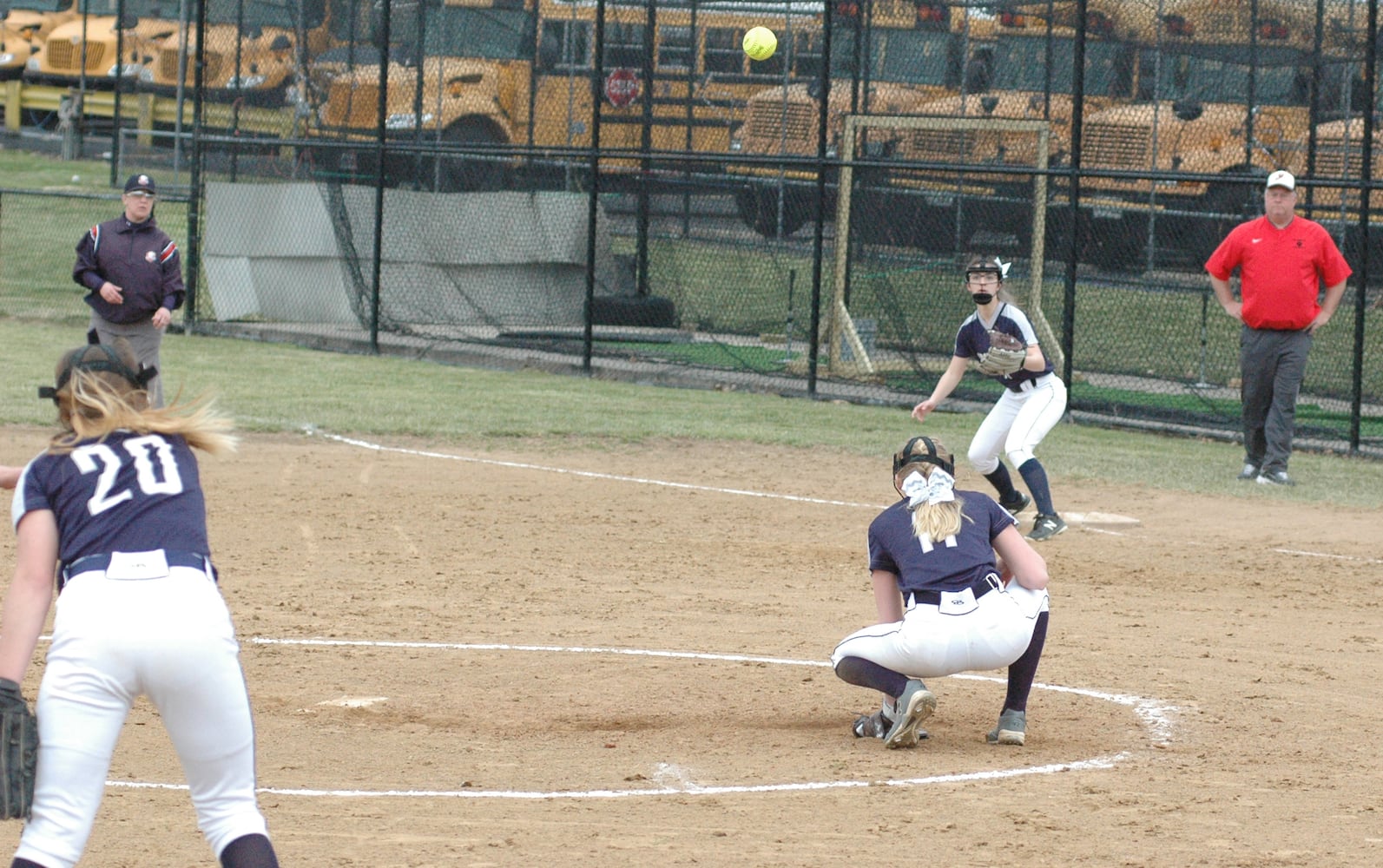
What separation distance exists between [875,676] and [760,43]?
523 inches

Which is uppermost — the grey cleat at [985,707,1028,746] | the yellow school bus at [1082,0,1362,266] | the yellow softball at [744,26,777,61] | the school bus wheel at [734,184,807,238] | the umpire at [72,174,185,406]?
the yellow softball at [744,26,777,61]

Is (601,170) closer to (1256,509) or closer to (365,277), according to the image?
(365,277)

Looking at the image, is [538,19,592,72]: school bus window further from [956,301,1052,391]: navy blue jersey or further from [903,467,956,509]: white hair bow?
[903,467,956,509]: white hair bow

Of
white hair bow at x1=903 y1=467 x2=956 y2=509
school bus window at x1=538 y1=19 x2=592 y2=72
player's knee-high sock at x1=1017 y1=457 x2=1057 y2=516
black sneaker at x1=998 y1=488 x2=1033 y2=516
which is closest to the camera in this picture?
white hair bow at x1=903 y1=467 x2=956 y2=509

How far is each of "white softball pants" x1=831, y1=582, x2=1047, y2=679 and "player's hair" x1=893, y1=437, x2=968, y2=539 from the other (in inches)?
11.0

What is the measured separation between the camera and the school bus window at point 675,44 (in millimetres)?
20109

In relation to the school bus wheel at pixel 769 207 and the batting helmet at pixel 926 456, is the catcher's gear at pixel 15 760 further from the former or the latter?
the school bus wheel at pixel 769 207

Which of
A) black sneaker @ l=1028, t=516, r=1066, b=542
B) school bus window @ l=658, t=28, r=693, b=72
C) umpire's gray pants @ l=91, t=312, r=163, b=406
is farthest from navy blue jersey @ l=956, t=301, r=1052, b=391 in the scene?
school bus window @ l=658, t=28, r=693, b=72

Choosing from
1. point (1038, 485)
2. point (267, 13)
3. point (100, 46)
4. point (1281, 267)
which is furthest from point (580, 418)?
point (100, 46)

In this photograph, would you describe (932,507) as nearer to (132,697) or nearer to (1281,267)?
(132,697)

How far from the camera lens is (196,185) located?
21.5 meters

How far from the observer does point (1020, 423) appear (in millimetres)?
10883

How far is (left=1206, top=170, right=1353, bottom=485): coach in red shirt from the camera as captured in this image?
42.4 ft

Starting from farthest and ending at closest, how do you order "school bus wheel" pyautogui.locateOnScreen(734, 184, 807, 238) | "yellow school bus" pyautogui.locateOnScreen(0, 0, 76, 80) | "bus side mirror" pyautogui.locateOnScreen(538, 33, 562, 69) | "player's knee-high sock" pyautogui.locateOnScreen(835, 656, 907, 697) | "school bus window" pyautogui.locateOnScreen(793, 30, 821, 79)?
"yellow school bus" pyautogui.locateOnScreen(0, 0, 76, 80) → "bus side mirror" pyautogui.locateOnScreen(538, 33, 562, 69) → "school bus wheel" pyautogui.locateOnScreen(734, 184, 807, 238) → "school bus window" pyautogui.locateOnScreen(793, 30, 821, 79) → "player's knee-high sock" pyautogui.locateOnScreen(835, 656, 907, 697)
